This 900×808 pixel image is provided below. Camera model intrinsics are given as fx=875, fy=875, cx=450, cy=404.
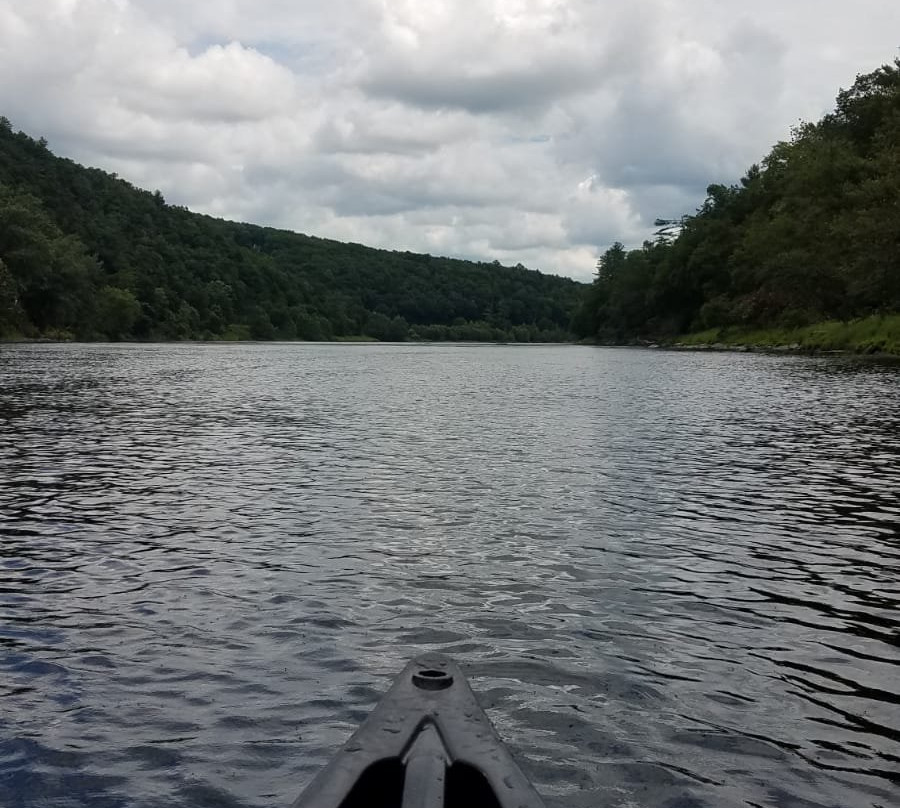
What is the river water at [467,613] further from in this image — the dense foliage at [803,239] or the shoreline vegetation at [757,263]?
the shoreline vegetation at [757,263]

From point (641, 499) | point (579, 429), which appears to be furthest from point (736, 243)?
point (641, 499)

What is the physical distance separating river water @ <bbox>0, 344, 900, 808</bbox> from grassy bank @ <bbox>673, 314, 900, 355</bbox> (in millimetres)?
64988

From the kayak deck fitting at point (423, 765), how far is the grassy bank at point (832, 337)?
266 feet

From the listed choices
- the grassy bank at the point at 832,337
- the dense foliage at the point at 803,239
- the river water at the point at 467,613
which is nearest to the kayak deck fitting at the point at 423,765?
the river water at the point at 467,613

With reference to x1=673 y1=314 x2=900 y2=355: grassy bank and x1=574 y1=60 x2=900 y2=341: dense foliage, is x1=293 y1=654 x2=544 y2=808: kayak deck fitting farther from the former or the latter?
x1=673 y1=314 x2=900 y2=355: grassy bank

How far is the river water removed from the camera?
6879mm

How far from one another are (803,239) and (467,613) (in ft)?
352

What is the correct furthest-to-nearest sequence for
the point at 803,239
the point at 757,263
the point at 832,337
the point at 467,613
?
the point at 757,263 → the point at 803,239 → the point at 832,337 → the point at 467,613

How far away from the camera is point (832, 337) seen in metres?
95.5

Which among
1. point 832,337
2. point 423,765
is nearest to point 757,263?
point 832,337

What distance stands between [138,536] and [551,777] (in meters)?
9.59

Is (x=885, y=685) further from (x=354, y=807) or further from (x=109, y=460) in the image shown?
(x=109, y=460)

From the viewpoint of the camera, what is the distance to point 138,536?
14.2 meters

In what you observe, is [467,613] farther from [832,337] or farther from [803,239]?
[803,239]
